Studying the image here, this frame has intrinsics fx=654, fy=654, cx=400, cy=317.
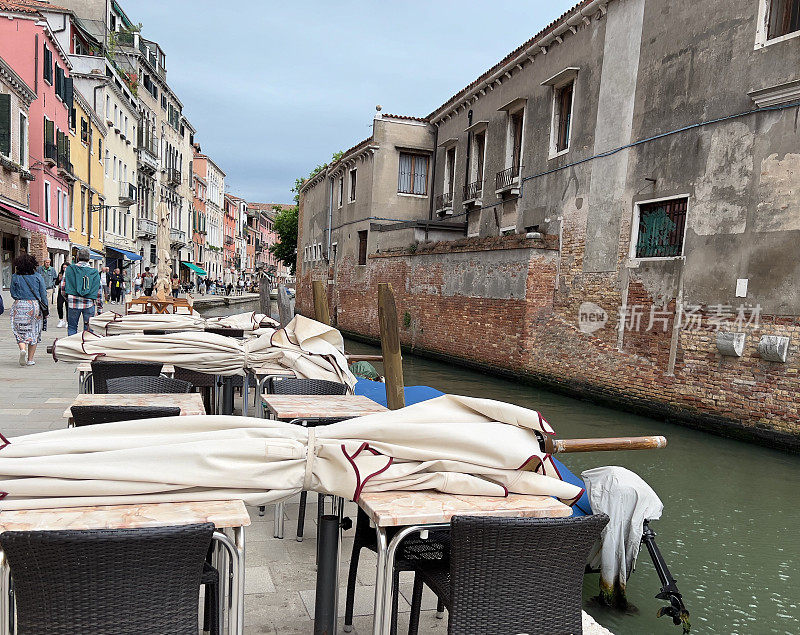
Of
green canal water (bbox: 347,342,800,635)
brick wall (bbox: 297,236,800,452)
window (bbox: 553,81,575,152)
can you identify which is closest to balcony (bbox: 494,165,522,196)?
window (bbox: 553,81,575,152)

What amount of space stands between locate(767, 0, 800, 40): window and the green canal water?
5.51 metres

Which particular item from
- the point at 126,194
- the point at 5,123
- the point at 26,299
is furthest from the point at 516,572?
the point at 126,194

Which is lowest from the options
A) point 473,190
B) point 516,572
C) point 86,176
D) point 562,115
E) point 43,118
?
point 516,572

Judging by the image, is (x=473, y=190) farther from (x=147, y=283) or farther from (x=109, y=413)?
(x=147, y=283)

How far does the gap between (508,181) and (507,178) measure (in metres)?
0.12

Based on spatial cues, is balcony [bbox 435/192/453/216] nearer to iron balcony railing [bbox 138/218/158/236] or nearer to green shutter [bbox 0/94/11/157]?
green shutter [bbox 0/94/11/157]

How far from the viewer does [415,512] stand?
6.68ft

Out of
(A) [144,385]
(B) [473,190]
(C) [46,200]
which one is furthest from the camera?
(C) [46,200]

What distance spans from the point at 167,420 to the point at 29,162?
66.3 feet

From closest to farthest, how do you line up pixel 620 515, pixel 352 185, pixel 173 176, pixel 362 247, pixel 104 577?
1. pixel 104 577
2. pixel 620 515
3. pixel 362 247
4. pixel 352 185
5. pixel 173 176

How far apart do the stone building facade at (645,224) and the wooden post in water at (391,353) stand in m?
5.07

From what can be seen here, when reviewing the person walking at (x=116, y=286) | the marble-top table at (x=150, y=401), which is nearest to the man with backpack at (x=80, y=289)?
the marble-top table at (x=150, y=401)

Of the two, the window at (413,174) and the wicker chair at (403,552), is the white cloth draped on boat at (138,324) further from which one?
the window at (413,174)

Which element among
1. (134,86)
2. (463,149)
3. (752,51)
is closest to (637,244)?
(752,51)
